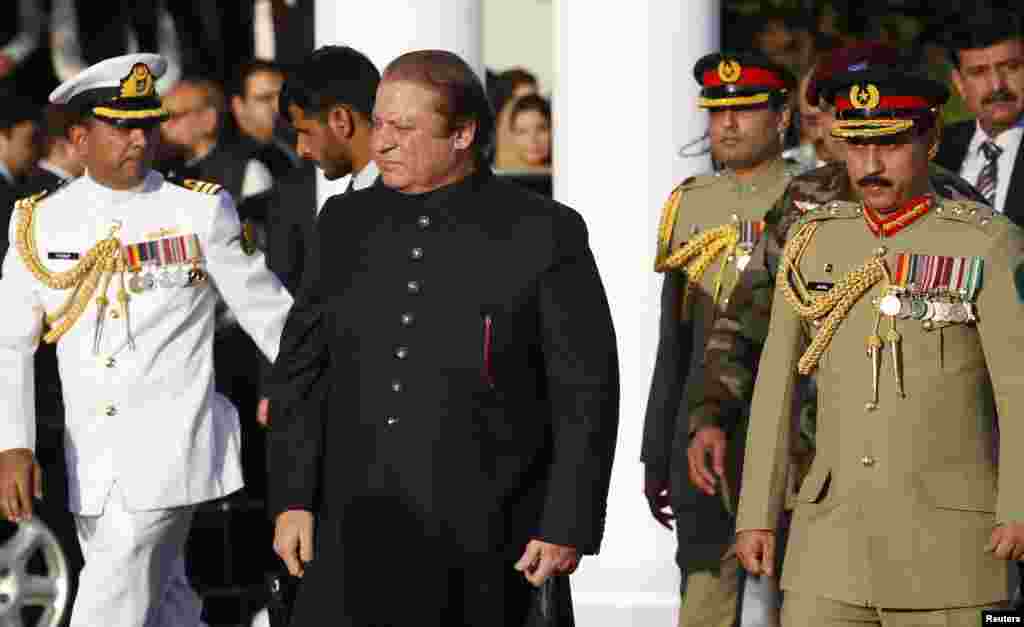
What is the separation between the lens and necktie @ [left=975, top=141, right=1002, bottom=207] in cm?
1072

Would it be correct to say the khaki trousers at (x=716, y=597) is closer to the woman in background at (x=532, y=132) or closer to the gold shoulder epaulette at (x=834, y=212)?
the gold shoulder epaulette at (x=834, y=212)

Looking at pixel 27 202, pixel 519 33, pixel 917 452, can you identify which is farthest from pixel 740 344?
pixel 519 33

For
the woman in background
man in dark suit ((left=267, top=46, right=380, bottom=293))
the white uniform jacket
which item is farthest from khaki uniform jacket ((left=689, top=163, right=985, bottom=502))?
the woman in background

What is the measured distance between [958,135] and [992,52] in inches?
16.0

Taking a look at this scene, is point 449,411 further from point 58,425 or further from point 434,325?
point 58,425

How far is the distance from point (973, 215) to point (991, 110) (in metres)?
3.95

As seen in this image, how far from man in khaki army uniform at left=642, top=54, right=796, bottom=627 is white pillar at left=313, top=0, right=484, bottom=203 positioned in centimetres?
100

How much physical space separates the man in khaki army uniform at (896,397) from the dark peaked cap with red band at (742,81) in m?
2.09

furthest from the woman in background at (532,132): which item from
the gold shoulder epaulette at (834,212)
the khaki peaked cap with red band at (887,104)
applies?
the khaki peaked cap with red band at (887,104)

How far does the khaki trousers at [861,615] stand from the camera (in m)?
7.03

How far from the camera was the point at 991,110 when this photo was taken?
35.9 ft

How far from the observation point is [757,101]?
9.38 m

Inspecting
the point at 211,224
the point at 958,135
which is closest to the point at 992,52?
the point at 958,135

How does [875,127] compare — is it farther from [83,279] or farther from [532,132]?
[532,132]
